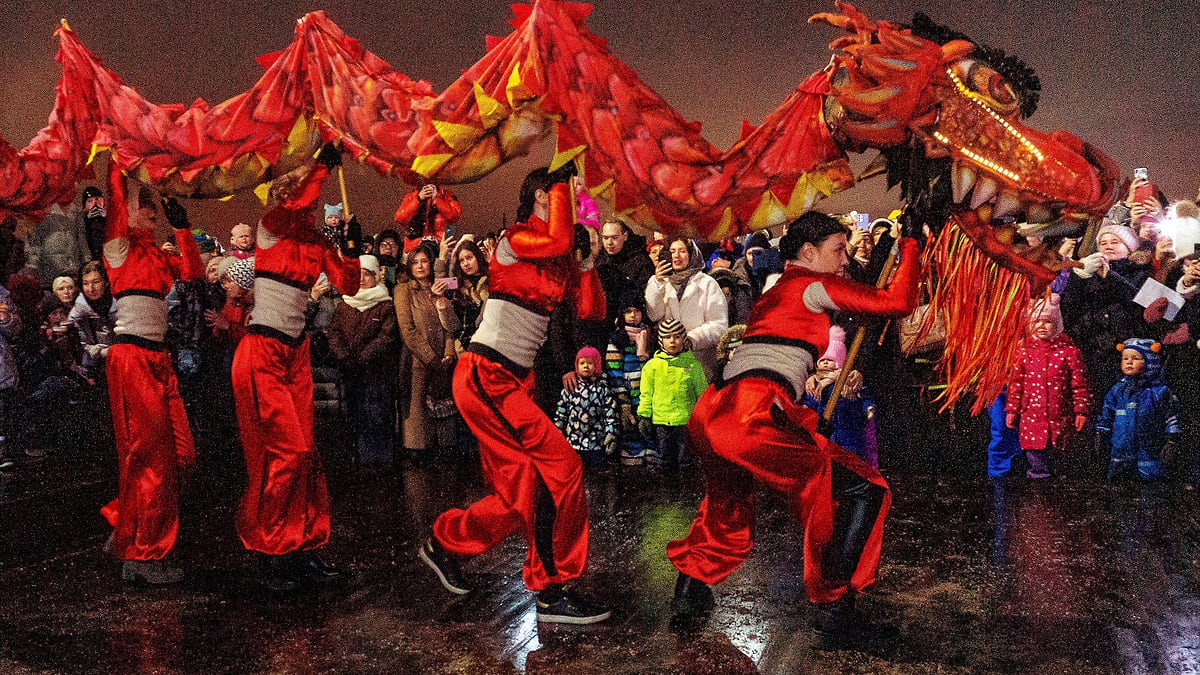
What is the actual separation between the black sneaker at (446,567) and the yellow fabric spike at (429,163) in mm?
1452

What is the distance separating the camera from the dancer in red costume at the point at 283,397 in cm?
421

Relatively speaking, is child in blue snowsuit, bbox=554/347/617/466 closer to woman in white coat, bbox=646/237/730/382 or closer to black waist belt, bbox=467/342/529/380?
woman in white coat, bbox=646/237/730/382

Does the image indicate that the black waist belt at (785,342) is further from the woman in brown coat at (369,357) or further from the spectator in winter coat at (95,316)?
the spectator in winter coat at (95,316)

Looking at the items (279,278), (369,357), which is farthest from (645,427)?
(279,278)

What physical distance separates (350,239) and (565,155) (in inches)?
44.7

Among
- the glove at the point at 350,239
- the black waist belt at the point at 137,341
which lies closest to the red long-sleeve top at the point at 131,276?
the black waist belt at the point at 137,341

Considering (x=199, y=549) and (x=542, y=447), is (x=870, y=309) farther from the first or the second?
(x=199, y=549)

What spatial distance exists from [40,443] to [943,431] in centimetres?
679

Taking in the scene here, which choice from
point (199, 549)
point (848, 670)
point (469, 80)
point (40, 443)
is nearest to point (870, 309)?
point (848, 670)

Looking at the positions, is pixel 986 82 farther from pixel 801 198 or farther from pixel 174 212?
pixel 174 212

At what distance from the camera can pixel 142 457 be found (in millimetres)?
4383

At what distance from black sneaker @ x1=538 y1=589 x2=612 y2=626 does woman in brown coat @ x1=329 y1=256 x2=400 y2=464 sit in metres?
3.75

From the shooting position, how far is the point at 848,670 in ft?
11.0

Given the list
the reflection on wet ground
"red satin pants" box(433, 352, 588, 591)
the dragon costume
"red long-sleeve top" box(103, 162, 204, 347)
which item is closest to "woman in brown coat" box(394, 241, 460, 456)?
the reflection on wet ground
